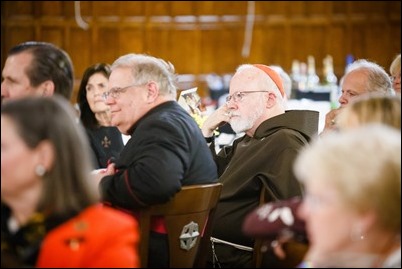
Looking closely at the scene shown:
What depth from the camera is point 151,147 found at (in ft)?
11.3

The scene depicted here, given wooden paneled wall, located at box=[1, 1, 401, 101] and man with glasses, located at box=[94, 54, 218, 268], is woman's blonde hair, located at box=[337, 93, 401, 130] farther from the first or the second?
wooden paneled wall, located at box=[1, 1, 401, 101]

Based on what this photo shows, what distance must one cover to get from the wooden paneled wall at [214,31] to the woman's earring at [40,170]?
33.7 ft

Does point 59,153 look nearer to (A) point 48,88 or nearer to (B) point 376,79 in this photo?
(A) point 48,88

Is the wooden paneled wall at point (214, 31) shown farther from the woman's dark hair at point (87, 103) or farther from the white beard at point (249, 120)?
the white beard at point (249, 120)

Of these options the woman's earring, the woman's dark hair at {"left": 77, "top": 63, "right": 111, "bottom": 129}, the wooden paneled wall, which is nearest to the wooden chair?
the woman's earring

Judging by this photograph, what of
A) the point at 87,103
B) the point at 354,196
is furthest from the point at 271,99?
the point at 354,196

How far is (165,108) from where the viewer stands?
3.74 m

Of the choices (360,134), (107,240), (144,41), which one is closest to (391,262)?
(360,134)

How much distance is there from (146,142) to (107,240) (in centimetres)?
128

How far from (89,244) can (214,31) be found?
1058cm

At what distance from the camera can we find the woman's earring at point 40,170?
7.41ft

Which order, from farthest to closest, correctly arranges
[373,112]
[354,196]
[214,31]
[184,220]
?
1. [214,31]
2. [184,220]
3. [373,112]
4. [354,196]

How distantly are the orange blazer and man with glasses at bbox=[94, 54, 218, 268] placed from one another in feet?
3.45

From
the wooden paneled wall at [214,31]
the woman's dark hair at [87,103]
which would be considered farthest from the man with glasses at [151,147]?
the wooden paneled wall at [214,31]
